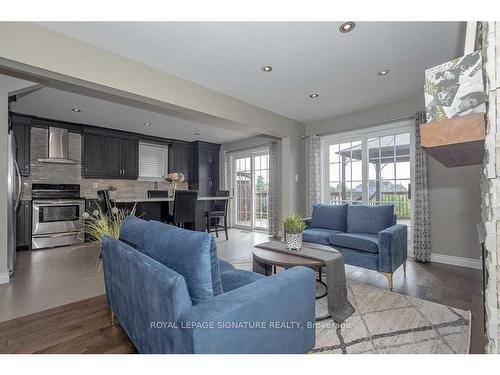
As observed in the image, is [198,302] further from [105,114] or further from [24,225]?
[24,225]

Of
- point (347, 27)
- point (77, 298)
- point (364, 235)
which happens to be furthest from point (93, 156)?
point (364, 235)

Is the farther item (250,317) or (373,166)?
(373,166)

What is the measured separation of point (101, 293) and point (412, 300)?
125 inches

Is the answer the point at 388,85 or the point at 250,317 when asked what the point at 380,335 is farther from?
the point at 388,85

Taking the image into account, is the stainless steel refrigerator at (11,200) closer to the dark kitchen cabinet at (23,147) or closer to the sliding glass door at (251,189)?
the dark kitchen cabinet at (23,147)

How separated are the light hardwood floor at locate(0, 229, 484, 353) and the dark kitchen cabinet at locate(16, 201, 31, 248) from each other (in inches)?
17.7

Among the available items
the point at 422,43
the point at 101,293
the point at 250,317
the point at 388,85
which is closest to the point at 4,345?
the point at 101,293

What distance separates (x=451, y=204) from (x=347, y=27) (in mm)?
2946

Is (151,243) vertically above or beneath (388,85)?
beneath

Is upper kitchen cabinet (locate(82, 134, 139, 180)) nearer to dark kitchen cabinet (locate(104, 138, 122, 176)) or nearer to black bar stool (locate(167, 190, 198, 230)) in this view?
dark kitchen cabinet (locate(104, 138, 122, 176))

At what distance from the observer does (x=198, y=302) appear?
1160 millimetres

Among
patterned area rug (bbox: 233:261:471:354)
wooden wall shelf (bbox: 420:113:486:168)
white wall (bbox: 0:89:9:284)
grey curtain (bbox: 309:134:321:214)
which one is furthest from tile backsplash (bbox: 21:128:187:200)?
wooden wall shelf (bbox: 420:113:486:168)
